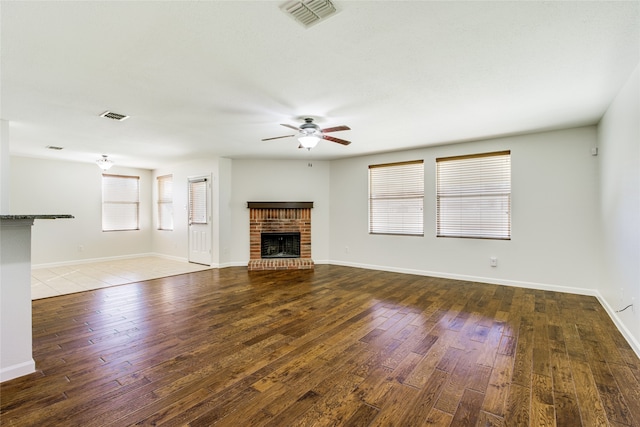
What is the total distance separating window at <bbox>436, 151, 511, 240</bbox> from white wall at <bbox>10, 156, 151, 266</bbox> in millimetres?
7699

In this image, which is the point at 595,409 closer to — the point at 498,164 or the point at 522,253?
the point at 522,253

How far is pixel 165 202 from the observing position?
808 centimetres

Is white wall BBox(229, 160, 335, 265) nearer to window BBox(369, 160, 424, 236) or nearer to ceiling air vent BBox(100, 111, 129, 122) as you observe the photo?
window BBox(369, 160, 424, 236)

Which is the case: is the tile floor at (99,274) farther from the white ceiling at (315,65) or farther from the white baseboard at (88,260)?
the white ceiling at (315,65)

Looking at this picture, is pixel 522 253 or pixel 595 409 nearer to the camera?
pixel 595 409

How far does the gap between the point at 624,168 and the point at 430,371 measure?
9.17 ft

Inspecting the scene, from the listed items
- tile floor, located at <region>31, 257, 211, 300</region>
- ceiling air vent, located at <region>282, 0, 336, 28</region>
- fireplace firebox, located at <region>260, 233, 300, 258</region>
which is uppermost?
ceiling air vent, located at <region>282, 0, 336, 28</region>

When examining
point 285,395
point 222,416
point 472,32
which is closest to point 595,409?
point 285,395

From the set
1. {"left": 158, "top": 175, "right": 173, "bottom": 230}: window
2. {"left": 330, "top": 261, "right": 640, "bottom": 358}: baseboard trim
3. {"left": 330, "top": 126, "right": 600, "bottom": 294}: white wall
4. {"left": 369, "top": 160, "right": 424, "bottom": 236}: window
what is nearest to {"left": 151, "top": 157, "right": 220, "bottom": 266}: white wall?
{"left": 158, "top": 175, "right": 173, "bottom": 230}: window

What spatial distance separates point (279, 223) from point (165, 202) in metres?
3.53

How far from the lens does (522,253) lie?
470cm

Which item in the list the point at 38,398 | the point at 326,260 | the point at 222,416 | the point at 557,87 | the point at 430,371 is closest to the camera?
the point at 222,416

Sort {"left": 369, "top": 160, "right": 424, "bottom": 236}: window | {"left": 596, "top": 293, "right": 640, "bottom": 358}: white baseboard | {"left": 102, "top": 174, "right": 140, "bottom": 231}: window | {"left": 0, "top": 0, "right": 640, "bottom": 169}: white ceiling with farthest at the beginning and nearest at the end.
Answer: {"left": 102, "top": 174, "right": 140, "bottom": 231}: window → {"left": 369, "top": 160, "right": 424, "bottom": 236}: window → {"left": 596, "top": 293, "right": 640, "bottom": 358}: white baseboard → {"left": 0, "top": 0, "right": 640, "bottom": 169}: white ceiling

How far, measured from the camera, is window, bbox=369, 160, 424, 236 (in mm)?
5715
